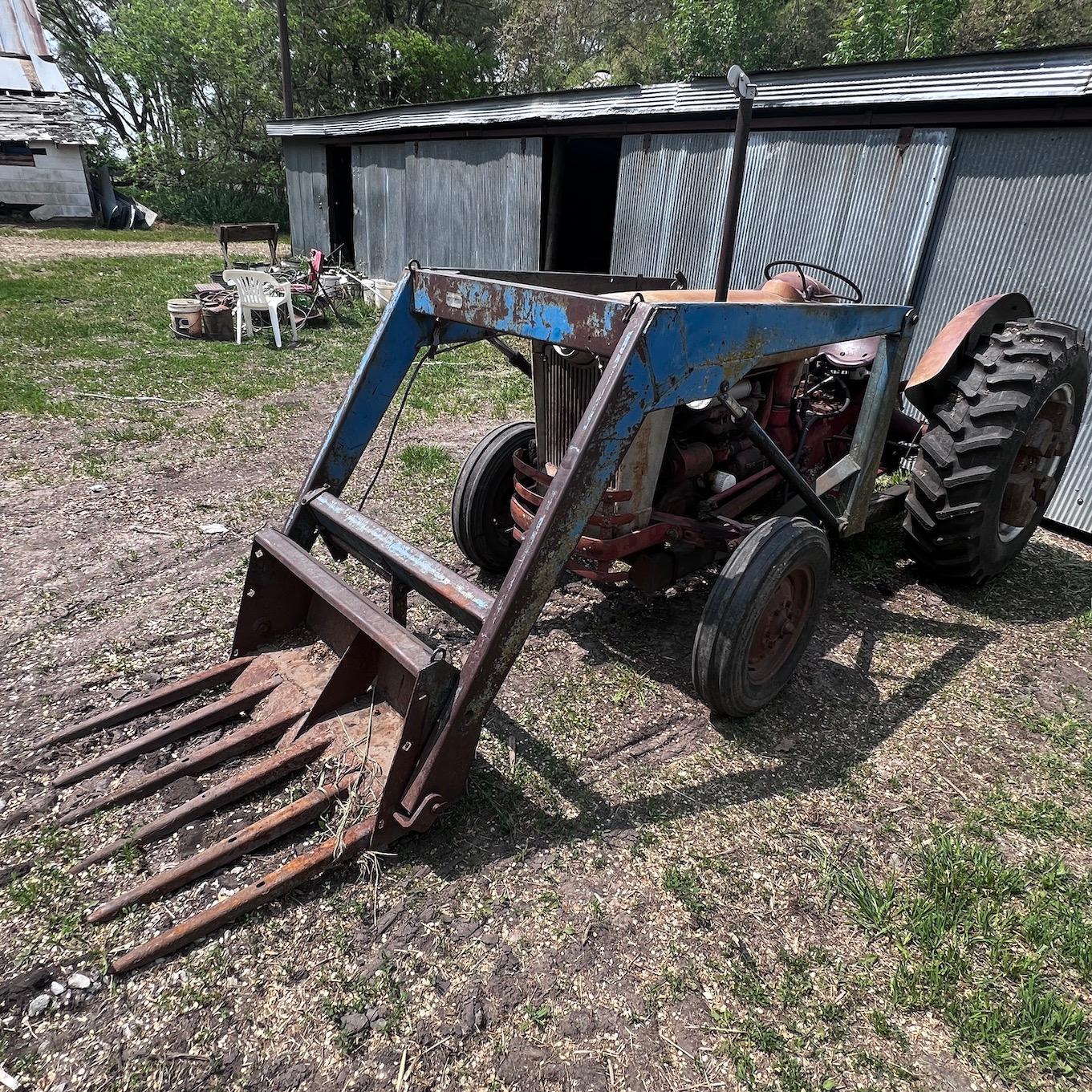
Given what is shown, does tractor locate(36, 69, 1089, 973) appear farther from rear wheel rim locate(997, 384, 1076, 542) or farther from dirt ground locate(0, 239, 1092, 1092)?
dirt ground locate(0, 239, 1092, 1092)

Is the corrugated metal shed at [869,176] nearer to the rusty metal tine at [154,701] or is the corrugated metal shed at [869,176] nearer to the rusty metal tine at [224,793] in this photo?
the rusty metal tine at [224,793]

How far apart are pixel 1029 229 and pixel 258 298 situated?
8.82 metres

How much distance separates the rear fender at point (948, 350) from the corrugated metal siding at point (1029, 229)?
145 cm

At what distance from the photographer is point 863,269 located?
255 inches

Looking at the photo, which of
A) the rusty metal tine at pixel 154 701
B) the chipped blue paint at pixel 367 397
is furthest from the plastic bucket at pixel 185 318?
the rusty metal tine at pixel 154 701

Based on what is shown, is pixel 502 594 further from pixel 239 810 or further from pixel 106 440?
pixel 106 440

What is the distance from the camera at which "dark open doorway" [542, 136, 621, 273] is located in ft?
40.4

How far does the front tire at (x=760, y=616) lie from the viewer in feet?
9.21

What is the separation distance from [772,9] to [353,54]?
13.7m

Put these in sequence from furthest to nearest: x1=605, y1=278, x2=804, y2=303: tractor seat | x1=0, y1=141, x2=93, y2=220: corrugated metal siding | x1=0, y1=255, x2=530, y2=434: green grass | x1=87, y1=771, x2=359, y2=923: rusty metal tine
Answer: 1. x1=0, y1=141, x2=93, y2=220: corrugated metal siding
2. x1=0, y1=255, x2=530, y2=434: green grass
3. x1=605, y1=278, x2=804, y2=303: tractor seat
4. x1=87, y1=771, x2=359, y2=923: rusty metal tine

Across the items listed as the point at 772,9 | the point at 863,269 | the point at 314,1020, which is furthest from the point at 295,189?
the point at 314,1020

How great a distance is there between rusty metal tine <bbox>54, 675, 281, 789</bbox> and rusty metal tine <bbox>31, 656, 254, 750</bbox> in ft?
0.29

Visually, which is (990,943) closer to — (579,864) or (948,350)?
(579,864)

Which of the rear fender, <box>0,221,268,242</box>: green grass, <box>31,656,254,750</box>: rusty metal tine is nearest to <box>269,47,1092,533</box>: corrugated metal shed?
the rear fender
